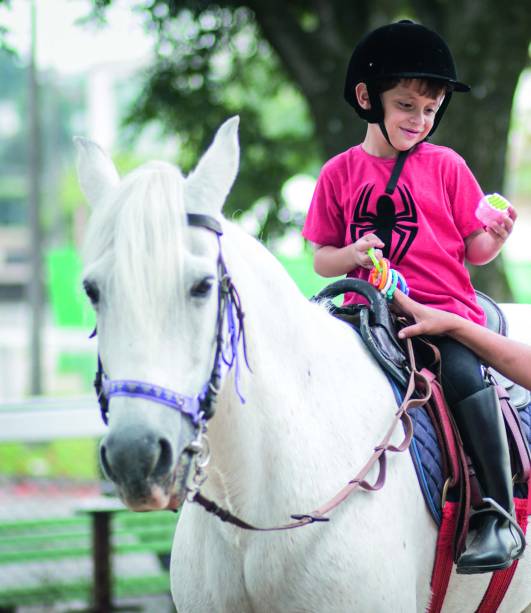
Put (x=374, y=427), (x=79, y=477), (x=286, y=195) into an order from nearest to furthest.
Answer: (x=374, y=427) < (x=286, y=195) < (x=79, y=477)

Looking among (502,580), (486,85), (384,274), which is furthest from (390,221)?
(486,85)

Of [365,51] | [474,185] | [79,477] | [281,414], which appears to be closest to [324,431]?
[281,414]

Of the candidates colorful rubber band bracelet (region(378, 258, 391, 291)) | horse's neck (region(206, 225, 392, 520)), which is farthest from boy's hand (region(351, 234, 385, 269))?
horse's neck (region(206, 225, 392, 520))

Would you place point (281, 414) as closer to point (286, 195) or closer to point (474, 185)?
point (474, 185)

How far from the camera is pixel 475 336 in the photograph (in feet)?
9.98

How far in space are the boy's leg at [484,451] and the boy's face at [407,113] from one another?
0.72m

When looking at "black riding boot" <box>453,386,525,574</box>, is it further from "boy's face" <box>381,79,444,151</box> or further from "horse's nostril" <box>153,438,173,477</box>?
"horse's nostril" <box>153,438,173,477</box>

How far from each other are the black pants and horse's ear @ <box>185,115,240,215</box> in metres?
1.07

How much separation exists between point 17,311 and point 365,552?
104 feet

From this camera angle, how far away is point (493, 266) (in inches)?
306

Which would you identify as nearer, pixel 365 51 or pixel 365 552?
pixel 365 552

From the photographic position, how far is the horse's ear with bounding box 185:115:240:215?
2.36 metres

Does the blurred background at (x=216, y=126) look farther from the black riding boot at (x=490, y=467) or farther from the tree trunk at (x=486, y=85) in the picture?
the black riding boot at (x=490, y=467)

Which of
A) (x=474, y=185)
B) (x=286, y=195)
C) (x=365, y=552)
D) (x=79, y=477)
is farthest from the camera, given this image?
(x=79, y=477)
